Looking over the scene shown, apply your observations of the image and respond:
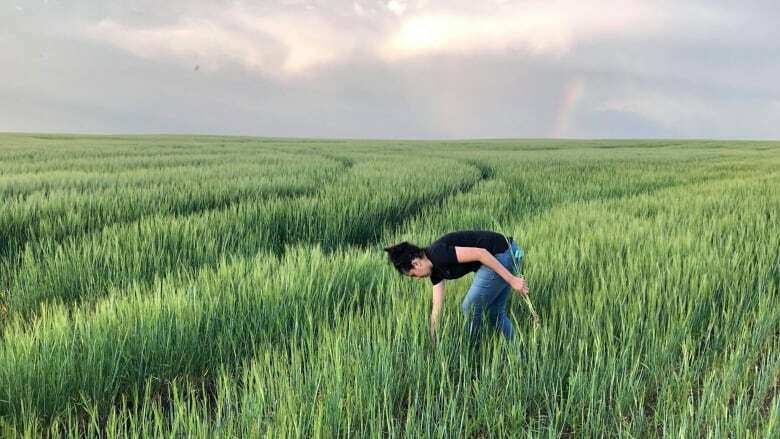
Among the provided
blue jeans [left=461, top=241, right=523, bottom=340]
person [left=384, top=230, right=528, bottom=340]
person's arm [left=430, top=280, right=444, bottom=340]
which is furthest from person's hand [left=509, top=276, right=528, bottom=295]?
person's arm [left=430, top=280, right=444, bottom=340]

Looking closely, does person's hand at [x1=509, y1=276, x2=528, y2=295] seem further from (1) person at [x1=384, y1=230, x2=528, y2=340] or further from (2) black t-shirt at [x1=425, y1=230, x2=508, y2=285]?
(2) black t-shirt at [x1=425, y1=230, x2=508, y2=285]

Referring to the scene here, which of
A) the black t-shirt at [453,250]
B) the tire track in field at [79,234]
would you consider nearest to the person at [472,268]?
the black t-shirt at [453,250]

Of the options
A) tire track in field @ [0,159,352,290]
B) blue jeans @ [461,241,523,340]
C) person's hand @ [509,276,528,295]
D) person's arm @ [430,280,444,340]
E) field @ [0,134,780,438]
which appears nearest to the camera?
field @ [0,134,780,438]

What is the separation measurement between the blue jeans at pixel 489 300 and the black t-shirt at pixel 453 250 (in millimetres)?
49

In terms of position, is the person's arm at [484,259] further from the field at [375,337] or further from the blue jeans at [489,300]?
the field at [375,337]

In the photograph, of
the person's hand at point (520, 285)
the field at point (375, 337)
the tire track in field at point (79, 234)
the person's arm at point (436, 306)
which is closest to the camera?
the field at point (375, 337)

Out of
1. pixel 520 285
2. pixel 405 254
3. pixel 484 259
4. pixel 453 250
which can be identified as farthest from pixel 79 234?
pixel 520 285

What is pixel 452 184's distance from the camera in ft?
29.0

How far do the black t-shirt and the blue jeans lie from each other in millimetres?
49

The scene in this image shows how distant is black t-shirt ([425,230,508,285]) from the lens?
2090 mm

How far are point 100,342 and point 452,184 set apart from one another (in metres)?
7.19

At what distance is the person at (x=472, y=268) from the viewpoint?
2.05 meters

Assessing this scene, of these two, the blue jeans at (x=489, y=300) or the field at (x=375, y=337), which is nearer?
the field at (x=375, y=337)

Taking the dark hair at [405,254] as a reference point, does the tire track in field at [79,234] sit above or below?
below
